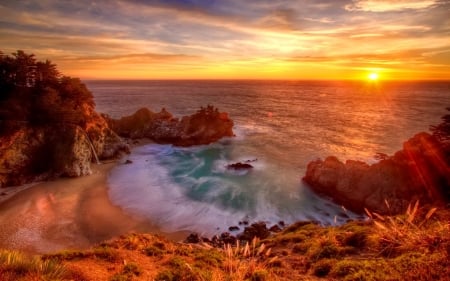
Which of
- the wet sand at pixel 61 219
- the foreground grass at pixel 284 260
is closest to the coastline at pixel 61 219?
the wet sand at pixel 61 219

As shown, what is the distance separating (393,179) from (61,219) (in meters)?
29.9

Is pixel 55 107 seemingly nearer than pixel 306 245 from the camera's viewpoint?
No

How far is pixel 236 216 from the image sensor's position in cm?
2420

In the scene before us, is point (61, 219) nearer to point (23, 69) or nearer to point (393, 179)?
point (23, 69)

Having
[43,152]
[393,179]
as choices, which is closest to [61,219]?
[43,152]

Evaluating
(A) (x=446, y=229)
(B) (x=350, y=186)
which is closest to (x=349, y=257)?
(A) (x=446, y=229)

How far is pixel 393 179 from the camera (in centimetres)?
2369

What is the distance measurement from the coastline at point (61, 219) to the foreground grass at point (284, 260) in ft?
34.9

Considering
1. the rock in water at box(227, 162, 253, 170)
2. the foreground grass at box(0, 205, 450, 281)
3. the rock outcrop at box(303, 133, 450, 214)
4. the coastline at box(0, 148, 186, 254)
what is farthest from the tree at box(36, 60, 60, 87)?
the rock outcrop at box(303, 133, 450, 214)

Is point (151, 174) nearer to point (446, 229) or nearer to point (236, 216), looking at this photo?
point (236, 216)

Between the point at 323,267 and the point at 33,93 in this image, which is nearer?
the point at 323,267

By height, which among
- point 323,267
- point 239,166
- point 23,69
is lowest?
point 239,166

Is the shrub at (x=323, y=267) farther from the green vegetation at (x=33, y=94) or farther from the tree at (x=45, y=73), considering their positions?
the tree at (x=45, y=73)

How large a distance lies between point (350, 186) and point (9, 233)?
1200 inches
